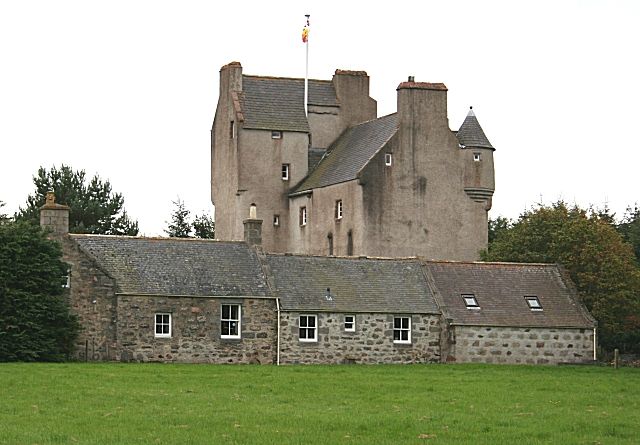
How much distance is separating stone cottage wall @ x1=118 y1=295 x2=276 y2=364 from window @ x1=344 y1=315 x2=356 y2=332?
2.74 meters

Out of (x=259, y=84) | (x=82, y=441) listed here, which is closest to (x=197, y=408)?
(x=82, y=441)

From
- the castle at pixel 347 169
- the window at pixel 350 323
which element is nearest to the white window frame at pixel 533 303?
the window at pixel 350 323

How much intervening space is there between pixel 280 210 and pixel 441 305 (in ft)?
96.6

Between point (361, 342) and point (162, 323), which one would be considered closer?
point (162, 323)

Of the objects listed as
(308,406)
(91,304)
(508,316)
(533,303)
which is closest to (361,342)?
(508,316)

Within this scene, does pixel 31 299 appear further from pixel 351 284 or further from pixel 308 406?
pixel 308 406

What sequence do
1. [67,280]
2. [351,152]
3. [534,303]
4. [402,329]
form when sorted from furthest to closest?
[351,152] < [534,303] < [402,329] < [67,280]

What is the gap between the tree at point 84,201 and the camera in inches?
3794

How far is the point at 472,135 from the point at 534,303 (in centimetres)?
2353

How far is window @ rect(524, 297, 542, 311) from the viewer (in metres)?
60.0

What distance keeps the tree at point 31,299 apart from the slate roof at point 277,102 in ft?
108

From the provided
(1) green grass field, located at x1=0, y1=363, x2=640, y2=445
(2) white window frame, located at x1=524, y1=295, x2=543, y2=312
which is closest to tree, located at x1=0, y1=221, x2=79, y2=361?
(1) green grass field, located at x1=0, y1=363, x2=640, y2=445

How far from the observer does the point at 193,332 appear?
55500mm

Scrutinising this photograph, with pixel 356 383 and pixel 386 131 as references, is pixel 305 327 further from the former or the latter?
pixel 386 131
